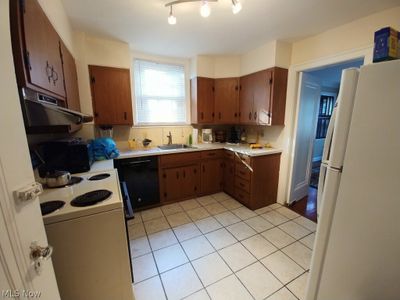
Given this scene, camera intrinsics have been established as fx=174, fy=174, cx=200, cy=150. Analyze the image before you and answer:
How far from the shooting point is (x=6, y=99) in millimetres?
539

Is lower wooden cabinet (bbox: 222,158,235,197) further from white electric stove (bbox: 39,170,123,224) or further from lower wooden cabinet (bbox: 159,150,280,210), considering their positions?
white electric stove (bbox: 39,170,123,224)

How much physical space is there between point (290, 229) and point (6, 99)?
2.72m

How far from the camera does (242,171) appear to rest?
2.79m

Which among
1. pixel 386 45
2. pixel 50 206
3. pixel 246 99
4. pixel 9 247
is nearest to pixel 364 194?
pixel 386 45

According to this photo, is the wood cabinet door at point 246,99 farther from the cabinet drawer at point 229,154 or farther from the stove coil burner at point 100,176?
the stove coil burner at point 100,176

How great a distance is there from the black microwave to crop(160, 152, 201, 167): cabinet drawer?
1.12 m

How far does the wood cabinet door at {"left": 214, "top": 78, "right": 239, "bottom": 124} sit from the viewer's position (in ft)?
10.5

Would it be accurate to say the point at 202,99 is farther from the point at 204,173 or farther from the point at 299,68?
the point at 299,68

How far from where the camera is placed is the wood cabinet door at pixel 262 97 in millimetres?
2625

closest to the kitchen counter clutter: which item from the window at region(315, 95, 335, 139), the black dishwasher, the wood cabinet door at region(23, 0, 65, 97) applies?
the black dishwasher

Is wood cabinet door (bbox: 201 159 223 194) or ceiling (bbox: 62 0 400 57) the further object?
wood cabinet door (bbox: 201 159 223 194)

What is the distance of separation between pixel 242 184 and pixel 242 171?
216 millimetres

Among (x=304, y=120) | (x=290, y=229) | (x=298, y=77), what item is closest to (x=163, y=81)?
(x=298, y=77)

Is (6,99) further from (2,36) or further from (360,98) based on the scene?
(360,98)
